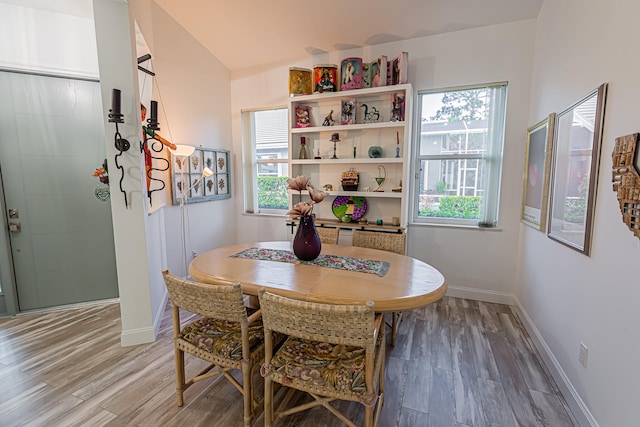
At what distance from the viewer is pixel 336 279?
179 cm

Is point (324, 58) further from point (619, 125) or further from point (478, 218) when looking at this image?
point (619, 125)

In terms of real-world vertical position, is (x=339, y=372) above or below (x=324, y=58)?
below

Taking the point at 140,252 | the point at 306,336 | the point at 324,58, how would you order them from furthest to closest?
the point at 324,58, the point at 140,252, the point at 306,336

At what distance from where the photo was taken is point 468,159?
3.25 m

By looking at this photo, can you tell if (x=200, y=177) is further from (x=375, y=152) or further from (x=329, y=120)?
(x=375, y=152)

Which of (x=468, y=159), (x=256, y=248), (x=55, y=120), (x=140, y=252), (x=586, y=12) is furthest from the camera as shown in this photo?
(x=468, y=159)

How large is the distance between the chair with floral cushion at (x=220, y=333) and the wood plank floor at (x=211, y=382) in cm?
24

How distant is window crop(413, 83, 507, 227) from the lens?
315 cm

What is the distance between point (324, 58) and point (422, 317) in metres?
3.27

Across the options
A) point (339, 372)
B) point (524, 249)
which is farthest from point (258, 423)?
point (524, 249)

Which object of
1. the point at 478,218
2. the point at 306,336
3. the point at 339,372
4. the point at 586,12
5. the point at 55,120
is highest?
the point at 586,12

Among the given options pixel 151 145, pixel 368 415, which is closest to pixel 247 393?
pixel 368 415

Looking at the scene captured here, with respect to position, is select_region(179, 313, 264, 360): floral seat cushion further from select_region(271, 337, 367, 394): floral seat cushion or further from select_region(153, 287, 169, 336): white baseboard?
select_region(153, 287, 169, 336): white baseboard

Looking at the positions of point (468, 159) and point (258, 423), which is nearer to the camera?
point (258, 423)
